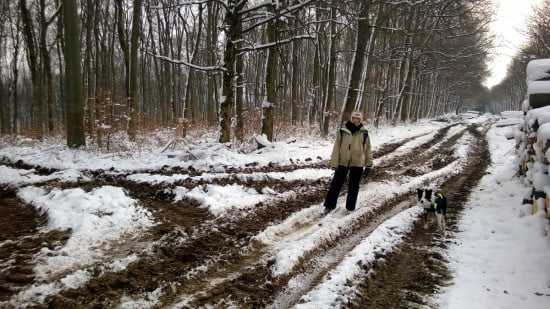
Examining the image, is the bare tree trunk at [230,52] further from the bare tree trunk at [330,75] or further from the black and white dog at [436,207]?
the bare tree trunk at [330,75]

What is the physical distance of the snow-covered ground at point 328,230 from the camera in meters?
3.55

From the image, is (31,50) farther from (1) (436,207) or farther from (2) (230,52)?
(1) (436,207)

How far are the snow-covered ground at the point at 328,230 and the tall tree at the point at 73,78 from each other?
178 centimetres

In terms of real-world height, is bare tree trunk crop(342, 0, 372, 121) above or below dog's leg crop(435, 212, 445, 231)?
above

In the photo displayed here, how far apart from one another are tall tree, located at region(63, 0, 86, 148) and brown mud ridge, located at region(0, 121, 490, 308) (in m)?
4.57

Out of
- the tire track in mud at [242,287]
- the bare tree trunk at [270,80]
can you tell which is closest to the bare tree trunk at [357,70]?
the bare tree trunk at [270,80]

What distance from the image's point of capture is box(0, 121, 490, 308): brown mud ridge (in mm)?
3275

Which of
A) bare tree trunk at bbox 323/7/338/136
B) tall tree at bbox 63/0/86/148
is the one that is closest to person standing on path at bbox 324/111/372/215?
tall tree at bbox 63/0/86/148

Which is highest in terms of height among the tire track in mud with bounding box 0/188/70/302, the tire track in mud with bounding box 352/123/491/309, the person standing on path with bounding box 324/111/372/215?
the person standing on path with bounding box 324/111/372/215

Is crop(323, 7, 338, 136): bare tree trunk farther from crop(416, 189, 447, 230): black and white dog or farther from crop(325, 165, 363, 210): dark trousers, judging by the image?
crop(416, 189, 447, 230): black and white dog

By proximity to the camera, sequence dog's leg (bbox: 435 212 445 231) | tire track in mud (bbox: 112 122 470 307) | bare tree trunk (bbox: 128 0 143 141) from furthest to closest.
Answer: bare tree trunk (bbox: 128 0 143 141) < dog's leg (bbox: 435 212 445 231) < tire track in mud (bbox: 112 122 470 307)

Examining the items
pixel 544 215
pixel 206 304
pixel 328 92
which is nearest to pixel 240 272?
pixel 206 304

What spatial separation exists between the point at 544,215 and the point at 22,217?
337 inches

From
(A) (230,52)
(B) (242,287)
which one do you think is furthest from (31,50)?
(B) (242,287)
